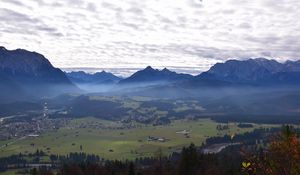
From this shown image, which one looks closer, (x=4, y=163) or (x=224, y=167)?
(x=224, y=167)

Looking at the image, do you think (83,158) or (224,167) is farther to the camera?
(83,158)

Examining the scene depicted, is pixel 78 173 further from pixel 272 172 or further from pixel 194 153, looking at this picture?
pixel 272 172

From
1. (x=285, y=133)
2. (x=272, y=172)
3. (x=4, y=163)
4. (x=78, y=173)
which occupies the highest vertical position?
(x=285, y=133)

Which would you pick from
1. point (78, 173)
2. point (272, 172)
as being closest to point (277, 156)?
point (272, 172)

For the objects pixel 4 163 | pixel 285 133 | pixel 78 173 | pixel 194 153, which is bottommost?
pixel 4 163

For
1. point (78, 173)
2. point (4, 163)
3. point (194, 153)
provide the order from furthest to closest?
point (4, 163), point (78, 173), point (194, 153)

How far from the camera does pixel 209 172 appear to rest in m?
83.1

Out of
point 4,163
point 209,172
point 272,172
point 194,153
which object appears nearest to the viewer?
point 272,172

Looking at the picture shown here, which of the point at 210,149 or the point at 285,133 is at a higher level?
the point at 285,133

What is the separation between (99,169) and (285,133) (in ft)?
310

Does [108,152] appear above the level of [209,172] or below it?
below

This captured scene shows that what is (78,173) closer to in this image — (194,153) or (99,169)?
(99,169)

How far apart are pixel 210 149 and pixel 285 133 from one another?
18213cm

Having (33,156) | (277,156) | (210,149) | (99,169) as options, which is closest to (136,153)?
(210,149)
